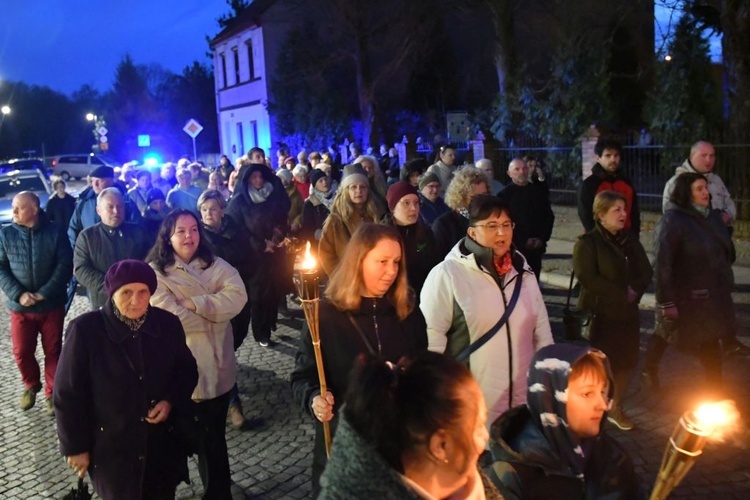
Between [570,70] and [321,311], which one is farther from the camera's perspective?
[570,70]

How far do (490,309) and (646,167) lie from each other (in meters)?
11.1

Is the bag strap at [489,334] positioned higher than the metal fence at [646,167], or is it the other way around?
the metal fence at [646,167]

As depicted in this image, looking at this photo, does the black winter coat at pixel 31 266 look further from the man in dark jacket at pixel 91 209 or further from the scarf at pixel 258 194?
the scarf at pixel 258 194

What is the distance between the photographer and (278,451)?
5.60 metres

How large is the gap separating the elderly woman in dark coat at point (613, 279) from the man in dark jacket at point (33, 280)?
15.3ft

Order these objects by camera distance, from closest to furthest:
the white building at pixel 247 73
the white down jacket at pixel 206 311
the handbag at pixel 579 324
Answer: the white down jacket at pixel 206 311
the handbag at pixel 579 324
the white building at pixel 247 73

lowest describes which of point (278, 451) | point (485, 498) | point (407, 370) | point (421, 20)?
point (278, 451)

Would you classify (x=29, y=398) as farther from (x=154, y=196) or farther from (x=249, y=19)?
(x=249, y=19)

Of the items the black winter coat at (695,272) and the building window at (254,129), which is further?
the building window at (254,129)

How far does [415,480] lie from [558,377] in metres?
1.14

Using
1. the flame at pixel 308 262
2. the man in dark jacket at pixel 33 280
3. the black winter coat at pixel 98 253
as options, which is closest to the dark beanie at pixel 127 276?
the flame at pixel 308 262

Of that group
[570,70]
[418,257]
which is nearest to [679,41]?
[570,70]

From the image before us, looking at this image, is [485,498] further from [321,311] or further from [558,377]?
[321,311]

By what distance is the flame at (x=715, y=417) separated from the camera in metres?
1.87
